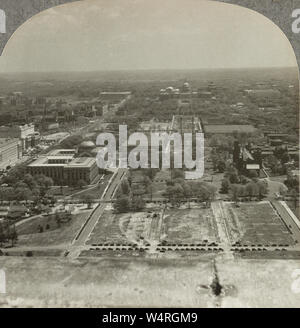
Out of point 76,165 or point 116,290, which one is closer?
point 116,290

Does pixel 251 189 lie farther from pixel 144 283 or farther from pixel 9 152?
pixel 9 152

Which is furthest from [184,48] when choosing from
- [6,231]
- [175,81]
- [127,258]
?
[6,231]

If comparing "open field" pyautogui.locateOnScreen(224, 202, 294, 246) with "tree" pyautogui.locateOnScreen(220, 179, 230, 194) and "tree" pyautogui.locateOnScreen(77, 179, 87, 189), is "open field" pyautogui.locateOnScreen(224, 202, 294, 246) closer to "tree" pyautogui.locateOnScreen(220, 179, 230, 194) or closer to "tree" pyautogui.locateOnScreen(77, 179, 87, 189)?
"tree" pyautogui.locateOnScreen(220, 179, 230, 194)

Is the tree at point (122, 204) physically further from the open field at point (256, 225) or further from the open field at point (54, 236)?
the open field at point (256, 225)

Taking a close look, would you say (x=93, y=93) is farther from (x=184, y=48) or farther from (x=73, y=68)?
(x=184, y=48)

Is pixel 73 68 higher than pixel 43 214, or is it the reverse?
pixel 73 68
